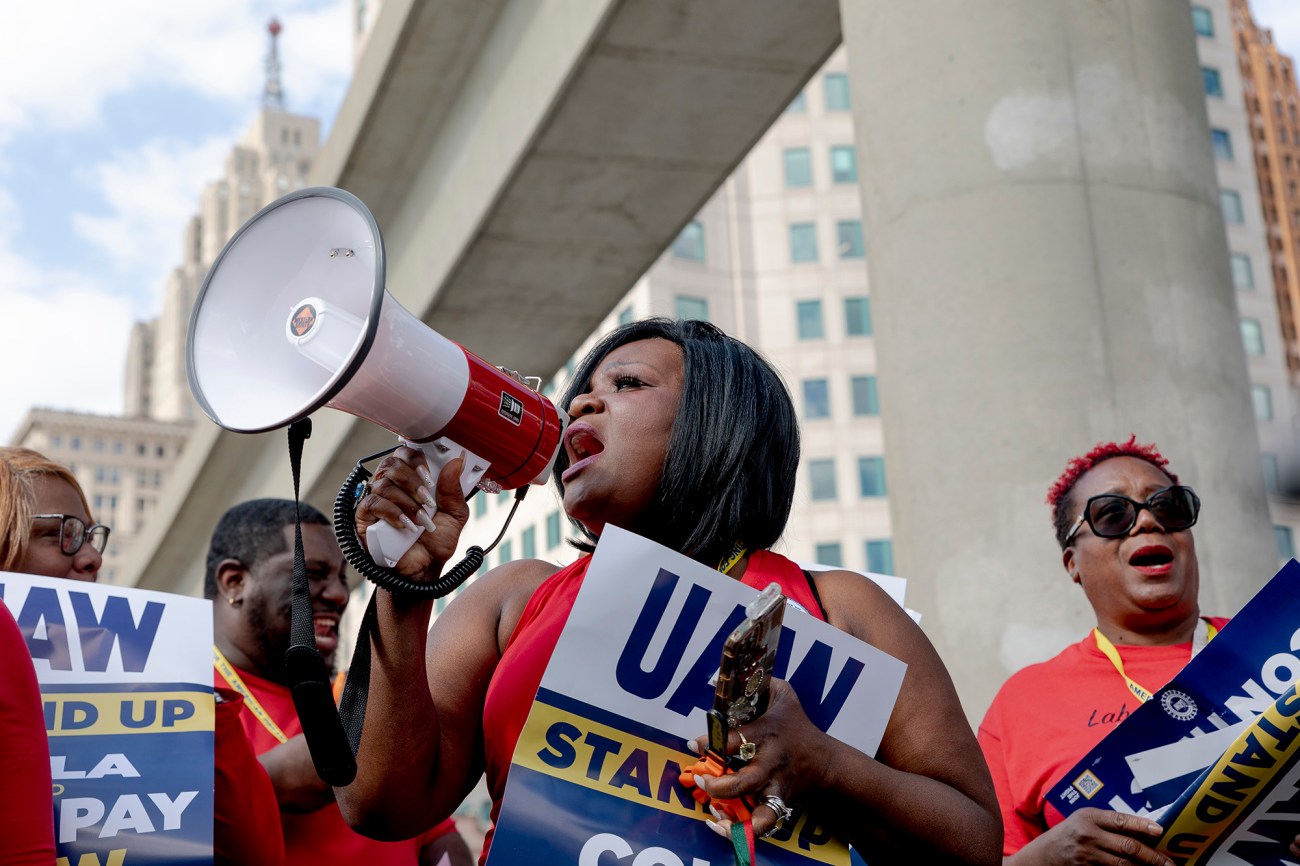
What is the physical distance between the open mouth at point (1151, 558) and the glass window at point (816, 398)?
42.7m

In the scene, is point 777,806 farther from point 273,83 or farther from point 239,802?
point 273,83

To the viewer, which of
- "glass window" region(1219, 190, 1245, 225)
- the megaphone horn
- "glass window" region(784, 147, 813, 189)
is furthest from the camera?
"glass window" region(784, 147, 813, 189)

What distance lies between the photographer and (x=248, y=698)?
151 inches

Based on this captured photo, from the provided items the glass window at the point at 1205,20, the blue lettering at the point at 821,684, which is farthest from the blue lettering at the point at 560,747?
the glass window at the point at 1205,20

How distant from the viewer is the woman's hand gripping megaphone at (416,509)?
7.19ft

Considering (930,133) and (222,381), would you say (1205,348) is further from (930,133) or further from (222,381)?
(222,381)

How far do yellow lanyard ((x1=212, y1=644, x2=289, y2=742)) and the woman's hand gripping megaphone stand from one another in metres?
1.71

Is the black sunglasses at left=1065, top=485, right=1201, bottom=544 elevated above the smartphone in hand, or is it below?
above

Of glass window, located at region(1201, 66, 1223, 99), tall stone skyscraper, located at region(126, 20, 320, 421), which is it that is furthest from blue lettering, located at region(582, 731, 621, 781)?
tall stone skyscraper, located at region(126, 20, 320, 421)

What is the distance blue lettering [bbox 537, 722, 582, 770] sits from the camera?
213 centimetres

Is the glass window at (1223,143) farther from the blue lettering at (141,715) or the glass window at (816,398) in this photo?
the blue lettering at (141,715)

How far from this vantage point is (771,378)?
8.68ft

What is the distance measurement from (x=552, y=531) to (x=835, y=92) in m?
17.4

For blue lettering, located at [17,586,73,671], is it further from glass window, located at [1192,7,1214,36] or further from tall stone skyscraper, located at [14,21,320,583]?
tall stone skyscraper, located at [14,21,320,583]
